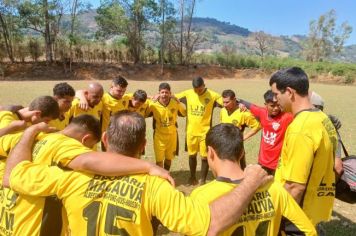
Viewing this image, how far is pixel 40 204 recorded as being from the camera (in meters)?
2.62

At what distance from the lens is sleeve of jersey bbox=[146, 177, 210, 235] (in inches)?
83.3

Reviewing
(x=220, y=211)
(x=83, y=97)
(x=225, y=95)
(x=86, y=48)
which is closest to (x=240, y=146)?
(x=220, y=211)

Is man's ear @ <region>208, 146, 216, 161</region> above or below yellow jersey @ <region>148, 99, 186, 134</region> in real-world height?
above

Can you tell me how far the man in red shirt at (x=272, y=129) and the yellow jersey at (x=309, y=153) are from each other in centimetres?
256

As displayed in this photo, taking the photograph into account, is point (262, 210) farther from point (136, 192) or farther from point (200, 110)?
point (200, 110)

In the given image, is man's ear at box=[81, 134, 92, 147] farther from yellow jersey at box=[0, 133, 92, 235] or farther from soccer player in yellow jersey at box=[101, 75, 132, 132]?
soccer player in yellow jersey at box=[101, 75, 132, 132]

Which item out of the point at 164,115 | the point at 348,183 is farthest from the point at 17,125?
the point at 164,115

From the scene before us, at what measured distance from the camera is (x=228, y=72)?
49.8 meters

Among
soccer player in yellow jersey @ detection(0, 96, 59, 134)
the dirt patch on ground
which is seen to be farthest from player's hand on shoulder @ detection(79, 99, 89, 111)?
the dirt patch on ground

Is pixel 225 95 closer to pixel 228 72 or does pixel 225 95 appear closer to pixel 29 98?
pixel 29 98

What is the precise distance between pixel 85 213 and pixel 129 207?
310 mm

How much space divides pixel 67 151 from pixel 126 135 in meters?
0.58

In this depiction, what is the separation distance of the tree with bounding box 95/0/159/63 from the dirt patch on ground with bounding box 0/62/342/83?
3367 millimetres

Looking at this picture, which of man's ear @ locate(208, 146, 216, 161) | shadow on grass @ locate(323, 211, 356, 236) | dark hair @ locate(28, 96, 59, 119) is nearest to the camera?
man's ear @ locate(208, 146, 216, 161)
